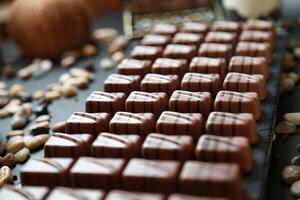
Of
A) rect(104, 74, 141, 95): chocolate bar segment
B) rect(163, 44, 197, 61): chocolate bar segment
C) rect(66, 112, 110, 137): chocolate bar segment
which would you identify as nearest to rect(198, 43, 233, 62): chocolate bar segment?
rect(163, 44, 197, 61): chocolate bar segment

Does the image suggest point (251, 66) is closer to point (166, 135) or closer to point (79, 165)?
point (166, 135)

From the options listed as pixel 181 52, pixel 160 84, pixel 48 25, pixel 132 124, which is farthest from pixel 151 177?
pixel 48 25

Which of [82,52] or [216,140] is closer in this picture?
[216,140]

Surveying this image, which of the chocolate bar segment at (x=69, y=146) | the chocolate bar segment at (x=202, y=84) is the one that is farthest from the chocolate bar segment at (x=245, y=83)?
the chocolate bar segment at (x=69, y=146)

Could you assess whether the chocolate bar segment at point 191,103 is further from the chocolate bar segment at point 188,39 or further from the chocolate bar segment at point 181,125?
the chocolate bar segment at point 188,39

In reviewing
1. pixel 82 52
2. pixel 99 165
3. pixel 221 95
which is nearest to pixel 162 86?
pixel 221 95

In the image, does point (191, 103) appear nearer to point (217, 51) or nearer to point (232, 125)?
point (232, 125)

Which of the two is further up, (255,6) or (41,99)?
(255,6)
